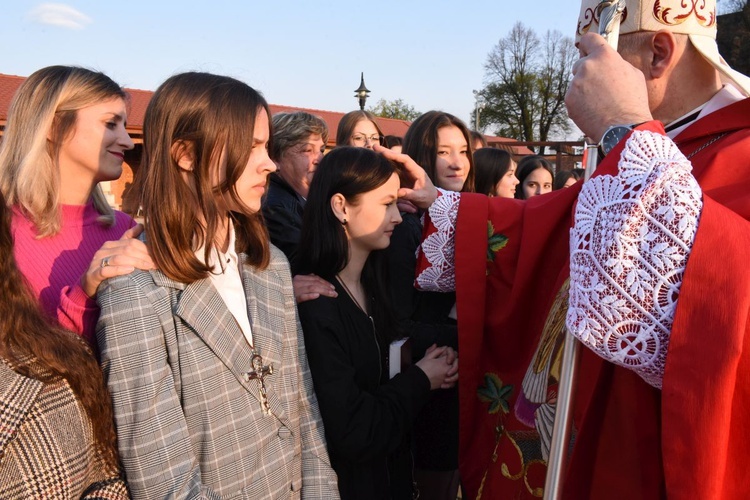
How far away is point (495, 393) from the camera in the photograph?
1.97 m

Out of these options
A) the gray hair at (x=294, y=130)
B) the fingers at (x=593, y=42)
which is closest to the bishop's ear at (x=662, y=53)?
the fingers at (x=593, y=42)

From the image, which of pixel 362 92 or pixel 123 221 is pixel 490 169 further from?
pixel 362 92

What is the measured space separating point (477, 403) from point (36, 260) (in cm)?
152

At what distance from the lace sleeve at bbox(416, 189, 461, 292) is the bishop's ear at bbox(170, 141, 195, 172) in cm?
79

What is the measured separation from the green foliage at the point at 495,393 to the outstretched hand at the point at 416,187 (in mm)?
657

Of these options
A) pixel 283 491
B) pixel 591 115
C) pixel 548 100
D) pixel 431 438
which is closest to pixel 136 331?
pixel 283 491

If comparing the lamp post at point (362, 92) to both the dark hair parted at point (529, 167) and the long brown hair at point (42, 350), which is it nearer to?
the dark hair parted at point (529, 167)

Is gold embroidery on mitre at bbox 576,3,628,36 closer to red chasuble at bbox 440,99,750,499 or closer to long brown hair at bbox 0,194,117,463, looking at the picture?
red chasuble at bbox 440,99,750,499

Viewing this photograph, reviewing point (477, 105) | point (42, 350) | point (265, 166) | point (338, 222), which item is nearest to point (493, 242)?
point (338, 222)

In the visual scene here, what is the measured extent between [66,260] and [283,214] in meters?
1.25

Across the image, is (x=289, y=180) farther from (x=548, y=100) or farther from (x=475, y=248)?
(x=548, y=100)

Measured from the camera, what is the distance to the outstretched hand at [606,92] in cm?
136

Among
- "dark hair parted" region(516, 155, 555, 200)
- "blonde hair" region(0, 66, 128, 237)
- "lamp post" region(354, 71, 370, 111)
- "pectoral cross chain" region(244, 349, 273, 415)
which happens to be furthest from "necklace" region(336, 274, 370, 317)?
"lamp post" region(354, 71, 370, 111)

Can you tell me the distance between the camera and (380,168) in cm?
240
